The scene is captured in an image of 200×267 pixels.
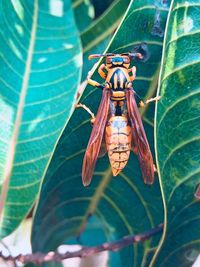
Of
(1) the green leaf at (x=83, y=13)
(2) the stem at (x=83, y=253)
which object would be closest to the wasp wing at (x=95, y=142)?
(2) the stem at (x=83, y=253)

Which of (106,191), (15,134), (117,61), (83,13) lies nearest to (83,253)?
(106,191)

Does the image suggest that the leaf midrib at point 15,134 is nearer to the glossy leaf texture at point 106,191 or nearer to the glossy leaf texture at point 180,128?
the glossy leaf texture at point 106,191

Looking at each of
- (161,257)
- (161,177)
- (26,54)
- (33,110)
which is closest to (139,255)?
(161,257)

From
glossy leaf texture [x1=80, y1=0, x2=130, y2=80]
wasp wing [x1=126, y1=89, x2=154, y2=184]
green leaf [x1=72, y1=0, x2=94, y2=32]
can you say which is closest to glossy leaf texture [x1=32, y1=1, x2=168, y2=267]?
wasp wing [x1=126, y1=89, x2=154, y2=184]

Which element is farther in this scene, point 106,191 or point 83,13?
point 83,13

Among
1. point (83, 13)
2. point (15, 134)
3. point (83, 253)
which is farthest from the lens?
point (83, 13)

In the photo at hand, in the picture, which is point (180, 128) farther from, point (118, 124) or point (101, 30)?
point (101, 30)

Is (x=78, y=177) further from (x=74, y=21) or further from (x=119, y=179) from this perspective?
(x=74, y=21)
